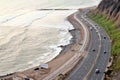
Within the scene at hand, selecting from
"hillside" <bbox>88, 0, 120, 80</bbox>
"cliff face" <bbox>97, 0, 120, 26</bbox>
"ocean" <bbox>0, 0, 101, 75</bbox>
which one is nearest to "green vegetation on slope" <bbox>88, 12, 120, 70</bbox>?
"hillside" <bbox>88, 0, 120, 80</bbox>

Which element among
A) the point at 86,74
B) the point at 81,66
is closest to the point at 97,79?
the point at 86,74

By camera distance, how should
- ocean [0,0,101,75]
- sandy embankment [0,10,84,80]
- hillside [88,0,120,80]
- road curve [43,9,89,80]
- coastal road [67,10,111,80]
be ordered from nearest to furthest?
1. hillside [88,0,120,80]
2. coastal road [67,10,111,80]
3. road curve [43,9,89,80]
4. sandy embankment [0,10,84,80]
5. ocean [0,0,101,75]

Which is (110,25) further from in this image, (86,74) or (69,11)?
(69,11)

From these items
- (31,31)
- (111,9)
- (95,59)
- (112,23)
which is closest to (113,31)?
(112,23)

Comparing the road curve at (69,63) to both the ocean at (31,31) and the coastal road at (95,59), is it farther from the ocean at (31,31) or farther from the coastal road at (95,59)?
the ocean at (31,31)

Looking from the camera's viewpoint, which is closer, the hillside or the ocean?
the hillside

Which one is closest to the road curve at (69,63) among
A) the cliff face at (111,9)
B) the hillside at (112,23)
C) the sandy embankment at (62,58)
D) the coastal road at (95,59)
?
the sandy embankment at (62,58)

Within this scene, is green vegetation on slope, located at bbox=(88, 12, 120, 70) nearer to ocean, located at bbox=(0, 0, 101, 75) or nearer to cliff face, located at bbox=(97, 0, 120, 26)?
cliff face, located at bbox=(97, 0, 120, 26)
